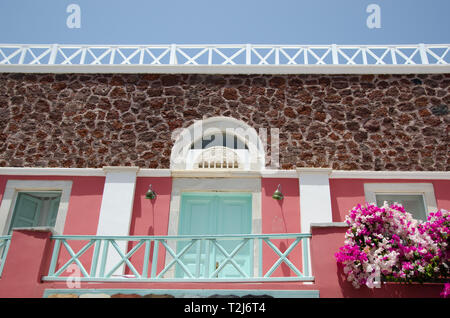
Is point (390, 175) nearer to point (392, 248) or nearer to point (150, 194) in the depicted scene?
point (392, 248)

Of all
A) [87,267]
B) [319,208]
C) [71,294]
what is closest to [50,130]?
[87,267]

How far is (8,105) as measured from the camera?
1033cm

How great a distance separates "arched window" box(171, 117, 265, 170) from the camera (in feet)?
31.1

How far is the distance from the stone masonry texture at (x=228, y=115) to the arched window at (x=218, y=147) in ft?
0.63

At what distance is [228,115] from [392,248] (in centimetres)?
488

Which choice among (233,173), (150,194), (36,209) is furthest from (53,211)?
(233,173)

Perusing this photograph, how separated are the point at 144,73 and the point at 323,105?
13.1 feet

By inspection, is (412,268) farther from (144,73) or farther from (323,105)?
(144,73)

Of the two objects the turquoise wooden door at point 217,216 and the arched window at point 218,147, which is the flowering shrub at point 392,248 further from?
the arched window at point 218,147

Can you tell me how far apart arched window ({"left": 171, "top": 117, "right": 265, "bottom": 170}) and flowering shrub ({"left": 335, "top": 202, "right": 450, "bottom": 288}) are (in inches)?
135

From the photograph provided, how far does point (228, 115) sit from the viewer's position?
997 centimetres

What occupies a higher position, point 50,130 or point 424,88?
point 424,88

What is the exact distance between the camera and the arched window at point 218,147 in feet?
31.1

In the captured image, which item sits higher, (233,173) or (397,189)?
(233,173)
